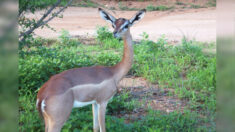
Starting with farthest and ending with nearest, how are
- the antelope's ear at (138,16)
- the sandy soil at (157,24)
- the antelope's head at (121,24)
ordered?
the sandy soil at (157,24)
the antelope's ear at (138,16)
the antelope's head at (121,24)

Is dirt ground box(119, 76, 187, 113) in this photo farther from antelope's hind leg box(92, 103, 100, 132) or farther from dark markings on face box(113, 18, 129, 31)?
dark markings on face box(113, 18, 129, 31)

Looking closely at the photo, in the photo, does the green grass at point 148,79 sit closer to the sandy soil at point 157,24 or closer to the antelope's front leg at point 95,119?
the antelope's front leg at point 95,119

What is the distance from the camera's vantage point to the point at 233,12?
2.23ft

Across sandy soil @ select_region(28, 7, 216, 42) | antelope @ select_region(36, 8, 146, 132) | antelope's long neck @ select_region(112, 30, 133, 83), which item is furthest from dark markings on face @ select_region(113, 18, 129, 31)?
sandy soil @ select_region(28, 7, 216, 42)

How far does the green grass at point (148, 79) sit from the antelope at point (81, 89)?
17.6 inches

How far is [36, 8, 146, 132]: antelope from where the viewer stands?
8.48ft

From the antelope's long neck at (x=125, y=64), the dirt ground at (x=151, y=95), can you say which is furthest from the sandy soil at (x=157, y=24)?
the antelope's long neck at (x=125, y=64)

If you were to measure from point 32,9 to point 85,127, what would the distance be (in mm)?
1967

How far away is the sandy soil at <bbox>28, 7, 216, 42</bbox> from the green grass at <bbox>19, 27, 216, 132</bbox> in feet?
5.61

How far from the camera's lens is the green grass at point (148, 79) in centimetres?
362

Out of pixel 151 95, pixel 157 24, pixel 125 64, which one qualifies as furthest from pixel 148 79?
pixel 157 24

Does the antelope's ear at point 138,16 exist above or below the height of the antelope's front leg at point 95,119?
above

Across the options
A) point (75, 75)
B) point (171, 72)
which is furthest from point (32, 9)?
point (171, 72)

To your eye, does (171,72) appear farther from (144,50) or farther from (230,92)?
(230,92)
